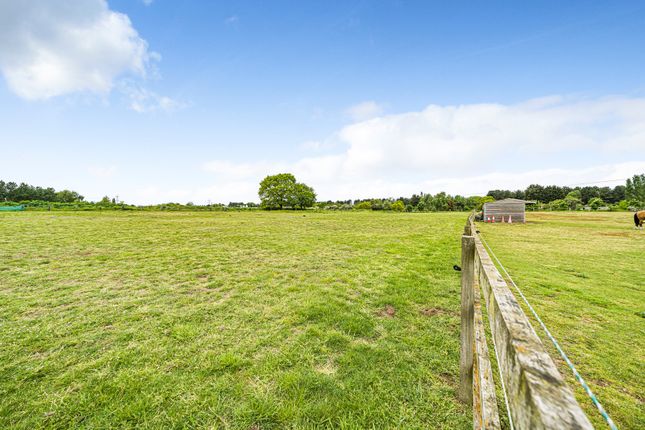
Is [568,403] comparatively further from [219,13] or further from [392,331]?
[219,13]

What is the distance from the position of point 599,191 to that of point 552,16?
406 feet

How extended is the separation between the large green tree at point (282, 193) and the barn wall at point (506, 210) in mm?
44874

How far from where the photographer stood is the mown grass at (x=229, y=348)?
2625 mm

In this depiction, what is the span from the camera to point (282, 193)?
6369 centimetres

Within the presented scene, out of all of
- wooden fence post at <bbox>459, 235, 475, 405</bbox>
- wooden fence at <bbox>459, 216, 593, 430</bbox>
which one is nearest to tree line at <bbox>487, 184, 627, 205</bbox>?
wooden fence post at <bbox>459, 235, 475, 405</bbox>

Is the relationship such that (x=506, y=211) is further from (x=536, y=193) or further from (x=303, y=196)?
(x=536, y=193)

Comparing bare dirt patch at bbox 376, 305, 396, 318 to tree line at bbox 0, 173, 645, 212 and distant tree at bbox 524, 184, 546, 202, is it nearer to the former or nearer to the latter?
tree line at bbox 0, 173, 645, 212

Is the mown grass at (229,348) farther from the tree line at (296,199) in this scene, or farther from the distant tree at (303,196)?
the distant tree at (303,196)

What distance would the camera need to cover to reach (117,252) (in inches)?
388

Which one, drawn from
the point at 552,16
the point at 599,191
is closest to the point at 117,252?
the point at 552,16

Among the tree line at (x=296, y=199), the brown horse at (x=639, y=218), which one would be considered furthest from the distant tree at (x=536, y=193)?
the brown horse at (x=639, y=218)

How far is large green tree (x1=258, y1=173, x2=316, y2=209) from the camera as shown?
63531mm

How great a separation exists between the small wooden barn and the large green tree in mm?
44858

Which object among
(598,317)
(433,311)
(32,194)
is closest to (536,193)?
(598,317)
